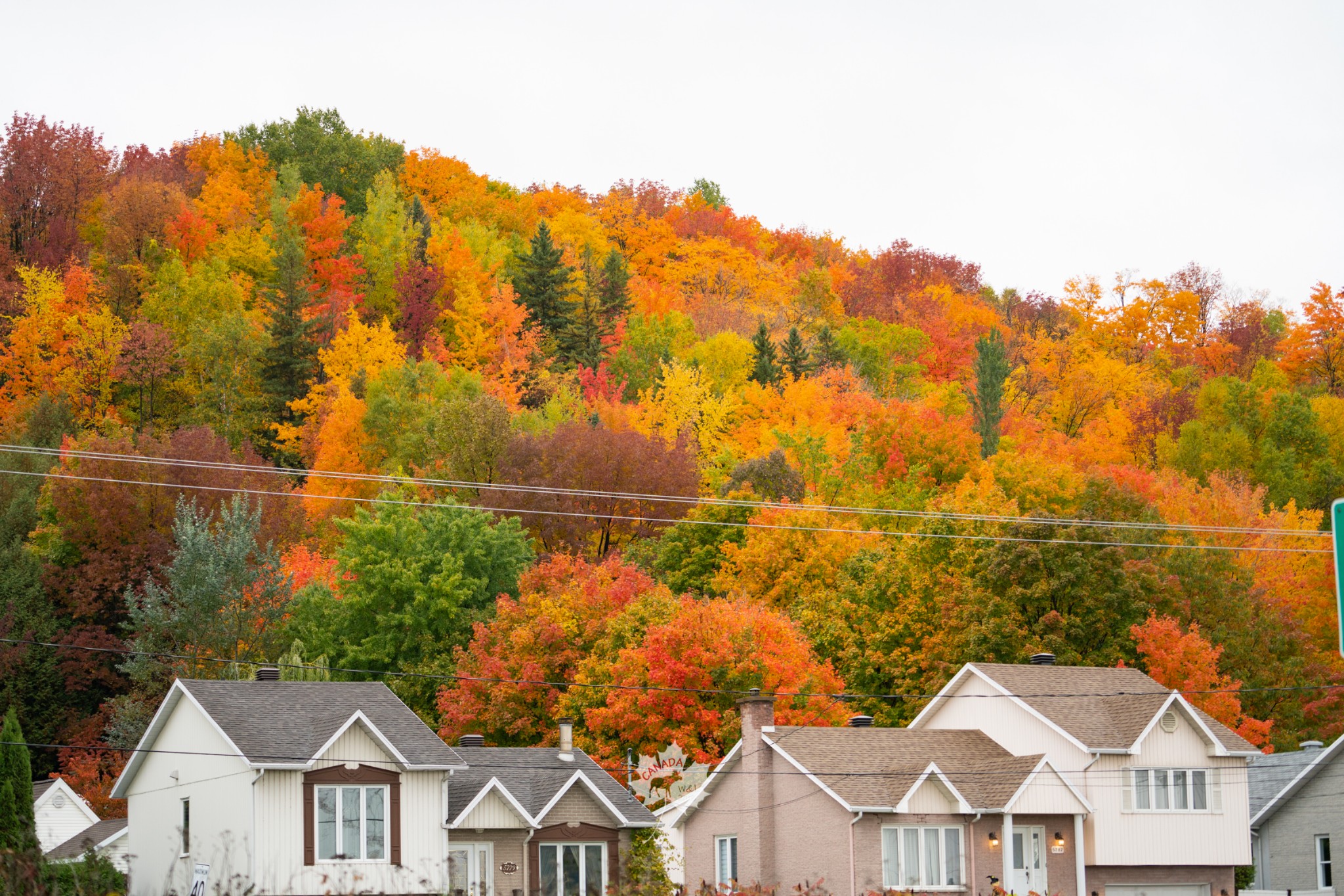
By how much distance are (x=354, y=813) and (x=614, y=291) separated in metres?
83.9

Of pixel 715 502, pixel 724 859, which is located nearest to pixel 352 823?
pixel 724 859

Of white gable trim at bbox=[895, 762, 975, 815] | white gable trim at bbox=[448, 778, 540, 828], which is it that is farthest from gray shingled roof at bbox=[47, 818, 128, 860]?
white gable trim at bbox=[895, 762, 975, 815]

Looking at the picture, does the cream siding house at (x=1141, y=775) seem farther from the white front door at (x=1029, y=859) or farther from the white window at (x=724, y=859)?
the white window at (x=724, y=859)

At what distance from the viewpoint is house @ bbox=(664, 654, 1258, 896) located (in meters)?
39.7

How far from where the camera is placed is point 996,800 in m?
40.3

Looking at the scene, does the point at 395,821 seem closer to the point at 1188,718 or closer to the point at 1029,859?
the point at 1029,859

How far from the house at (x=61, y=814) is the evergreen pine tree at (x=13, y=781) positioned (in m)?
14.9

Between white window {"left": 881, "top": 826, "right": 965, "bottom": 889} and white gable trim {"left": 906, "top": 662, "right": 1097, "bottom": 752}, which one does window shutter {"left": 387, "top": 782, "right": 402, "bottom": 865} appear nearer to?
white window {"left": 881, "top": 826, "right": 965, "bottom": 889}

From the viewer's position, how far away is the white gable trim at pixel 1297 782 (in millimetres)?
47125

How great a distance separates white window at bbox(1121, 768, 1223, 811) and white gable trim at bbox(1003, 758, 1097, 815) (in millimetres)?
1445

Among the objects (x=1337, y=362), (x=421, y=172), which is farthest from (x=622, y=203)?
(x=1337, y=362)

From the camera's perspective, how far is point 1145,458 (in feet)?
282

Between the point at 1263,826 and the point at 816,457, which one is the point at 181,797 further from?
the point at 816,457

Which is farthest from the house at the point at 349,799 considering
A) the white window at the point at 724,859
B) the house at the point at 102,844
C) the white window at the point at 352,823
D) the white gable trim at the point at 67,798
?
the white gable trim at the point at 67,798
